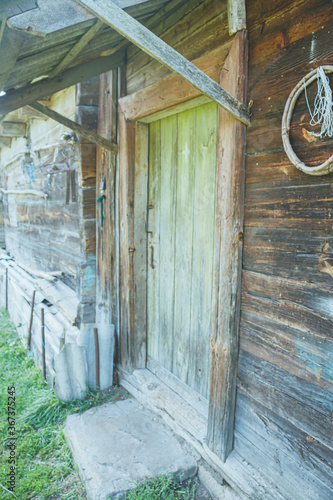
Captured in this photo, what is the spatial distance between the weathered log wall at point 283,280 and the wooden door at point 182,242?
1.75ft

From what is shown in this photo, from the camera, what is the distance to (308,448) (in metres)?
1.55

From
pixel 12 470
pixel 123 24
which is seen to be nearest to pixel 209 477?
pixel 12 470

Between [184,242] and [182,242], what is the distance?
27mm

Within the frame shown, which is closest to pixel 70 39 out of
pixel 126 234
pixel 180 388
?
pixel 126 234

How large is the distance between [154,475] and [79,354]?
1264mm

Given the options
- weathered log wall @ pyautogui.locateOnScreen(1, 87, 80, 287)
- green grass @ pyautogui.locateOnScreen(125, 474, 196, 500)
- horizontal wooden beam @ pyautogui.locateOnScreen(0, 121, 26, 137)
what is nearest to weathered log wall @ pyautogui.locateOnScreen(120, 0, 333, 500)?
green grass @ pyautogui.locateOnScreen(125, 474, 196, 500)

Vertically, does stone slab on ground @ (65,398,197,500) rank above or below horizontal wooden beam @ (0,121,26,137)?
below

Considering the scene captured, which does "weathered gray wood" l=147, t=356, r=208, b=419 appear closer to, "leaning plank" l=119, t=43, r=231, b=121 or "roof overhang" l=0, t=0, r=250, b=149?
"roof overhang" l=0, t=0, r=250, b=149

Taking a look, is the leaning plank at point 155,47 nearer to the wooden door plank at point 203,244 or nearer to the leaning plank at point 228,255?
the leaning plank at point 228,255

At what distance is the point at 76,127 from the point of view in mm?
2830

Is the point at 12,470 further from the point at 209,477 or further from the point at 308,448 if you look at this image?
the point at 308,448

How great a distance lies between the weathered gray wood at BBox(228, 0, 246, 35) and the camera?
1718 millimetres

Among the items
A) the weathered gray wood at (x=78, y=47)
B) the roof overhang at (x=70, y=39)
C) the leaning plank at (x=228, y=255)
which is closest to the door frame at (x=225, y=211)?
the leaning plank at (x=228, y=255)

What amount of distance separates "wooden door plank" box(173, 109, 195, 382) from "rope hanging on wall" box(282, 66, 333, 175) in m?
1.00
